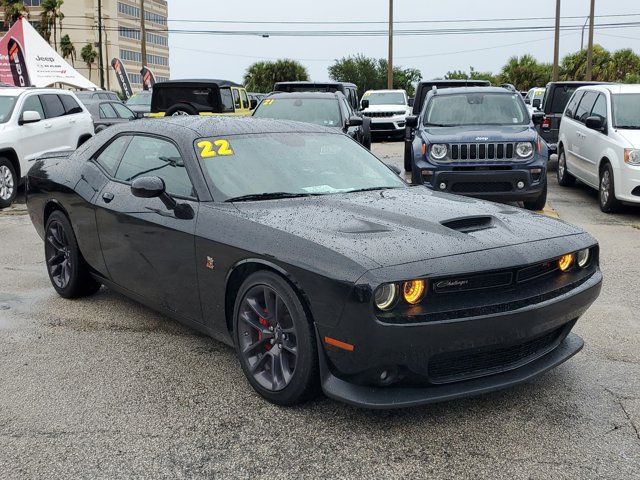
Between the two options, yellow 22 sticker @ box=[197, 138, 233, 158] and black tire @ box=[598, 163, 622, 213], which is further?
black tire @ box=[598, 163, 622, 213]

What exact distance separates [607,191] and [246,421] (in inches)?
312

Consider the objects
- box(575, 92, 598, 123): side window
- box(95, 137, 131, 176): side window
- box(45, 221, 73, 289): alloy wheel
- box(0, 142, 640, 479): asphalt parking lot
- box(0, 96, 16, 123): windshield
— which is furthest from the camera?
box(0, 96, 16, 123): windshield

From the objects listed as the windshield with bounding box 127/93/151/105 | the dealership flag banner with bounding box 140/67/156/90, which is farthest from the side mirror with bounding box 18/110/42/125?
the dealership flag banner with bounding box 140/67/156/90

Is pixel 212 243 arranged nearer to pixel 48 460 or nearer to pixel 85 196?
pixel 48 460

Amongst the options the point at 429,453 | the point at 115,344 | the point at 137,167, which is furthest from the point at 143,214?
the point at 429,453

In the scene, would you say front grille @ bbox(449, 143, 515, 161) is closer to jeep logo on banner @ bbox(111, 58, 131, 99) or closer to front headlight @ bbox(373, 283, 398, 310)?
front headlight @ bbox(373, 283, 398, 310)

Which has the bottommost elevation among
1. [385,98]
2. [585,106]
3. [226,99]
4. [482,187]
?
[482,187]

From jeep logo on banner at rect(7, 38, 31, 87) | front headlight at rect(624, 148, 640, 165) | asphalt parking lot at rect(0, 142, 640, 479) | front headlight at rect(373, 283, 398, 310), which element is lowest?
asphalt parking lot at rect(0, 142, 640, 479)

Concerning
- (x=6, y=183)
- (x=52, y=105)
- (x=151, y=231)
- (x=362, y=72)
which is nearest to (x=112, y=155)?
(x=151, y=231)

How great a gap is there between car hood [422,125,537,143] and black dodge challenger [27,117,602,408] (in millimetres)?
4552

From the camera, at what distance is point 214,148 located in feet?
14.9

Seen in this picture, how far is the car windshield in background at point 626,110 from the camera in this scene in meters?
10.2

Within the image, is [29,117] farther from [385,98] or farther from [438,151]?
[385,98]

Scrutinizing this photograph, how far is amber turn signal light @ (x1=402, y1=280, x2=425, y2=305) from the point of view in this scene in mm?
3268
